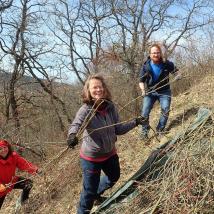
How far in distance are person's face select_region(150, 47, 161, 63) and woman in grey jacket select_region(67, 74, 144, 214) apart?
1925 millimetres

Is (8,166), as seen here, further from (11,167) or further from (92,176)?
(92,176)

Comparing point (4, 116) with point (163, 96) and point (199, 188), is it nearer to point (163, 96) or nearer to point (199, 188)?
point (163, 96)

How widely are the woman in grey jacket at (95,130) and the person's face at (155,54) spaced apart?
6.31 ft

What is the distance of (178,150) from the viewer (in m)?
3.37

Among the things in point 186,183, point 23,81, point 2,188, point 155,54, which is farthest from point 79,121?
point 23,81

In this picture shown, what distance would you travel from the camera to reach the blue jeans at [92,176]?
363 centimetres

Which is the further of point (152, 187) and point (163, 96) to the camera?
point (163, 96)

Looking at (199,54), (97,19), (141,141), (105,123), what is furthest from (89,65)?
(105,123)

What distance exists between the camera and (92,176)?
3643 millimetres

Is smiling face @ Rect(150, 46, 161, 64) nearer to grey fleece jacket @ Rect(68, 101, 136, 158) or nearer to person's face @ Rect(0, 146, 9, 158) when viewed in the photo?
grey fleece jacket @ Rect(68, 101, 136, 158)

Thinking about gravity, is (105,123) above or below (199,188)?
above

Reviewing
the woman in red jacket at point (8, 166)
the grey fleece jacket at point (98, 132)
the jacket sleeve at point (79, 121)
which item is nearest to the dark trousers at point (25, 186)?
the woman in red jacket at point (8, 166)

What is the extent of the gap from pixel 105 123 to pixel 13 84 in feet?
39.0

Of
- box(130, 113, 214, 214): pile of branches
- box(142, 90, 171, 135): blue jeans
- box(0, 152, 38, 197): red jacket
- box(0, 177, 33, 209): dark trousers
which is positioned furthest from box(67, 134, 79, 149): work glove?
box(142, 90, 171, 135): blue jeans
